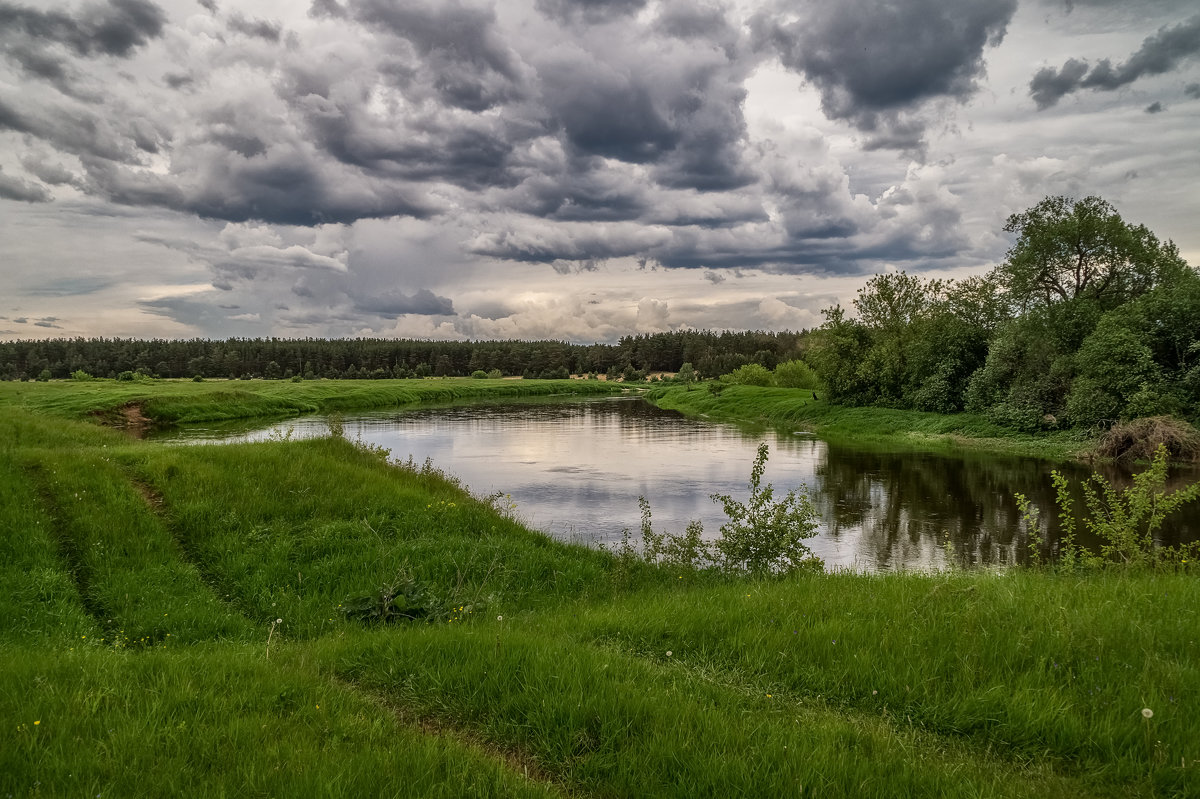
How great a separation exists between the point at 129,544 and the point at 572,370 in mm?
176871

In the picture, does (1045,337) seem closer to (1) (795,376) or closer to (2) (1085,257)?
(2) (1085,257)

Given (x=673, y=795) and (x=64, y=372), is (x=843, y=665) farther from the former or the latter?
(x=64, y=372)

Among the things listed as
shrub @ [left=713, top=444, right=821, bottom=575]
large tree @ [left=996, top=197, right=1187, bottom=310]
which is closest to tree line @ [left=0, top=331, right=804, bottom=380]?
large tree @ [left=996, top=197, right=1187, bottom=310]

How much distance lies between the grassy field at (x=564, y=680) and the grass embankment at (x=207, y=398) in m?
38.7

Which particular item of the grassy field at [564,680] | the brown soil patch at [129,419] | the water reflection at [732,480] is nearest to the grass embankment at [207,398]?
the brown soil patch at [129,419]

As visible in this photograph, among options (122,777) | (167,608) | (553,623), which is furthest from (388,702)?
(167,608)

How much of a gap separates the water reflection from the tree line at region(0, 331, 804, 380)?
281 ft

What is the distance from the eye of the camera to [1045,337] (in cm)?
4084

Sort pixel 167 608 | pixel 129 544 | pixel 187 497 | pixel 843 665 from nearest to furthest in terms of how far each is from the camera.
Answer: pixel 843 665 → pixel 167 608 → pixel 129 544 → pixel 187 497

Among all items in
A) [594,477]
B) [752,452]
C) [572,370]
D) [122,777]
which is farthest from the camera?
[572,370]

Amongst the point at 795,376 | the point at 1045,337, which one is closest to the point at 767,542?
the point at 1045,337

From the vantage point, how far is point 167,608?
897cm

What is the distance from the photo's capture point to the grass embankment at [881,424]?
122 feet

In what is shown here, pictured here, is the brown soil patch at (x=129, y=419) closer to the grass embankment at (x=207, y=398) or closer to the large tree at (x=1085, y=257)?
the grass embankment at (x=207, y=398)
